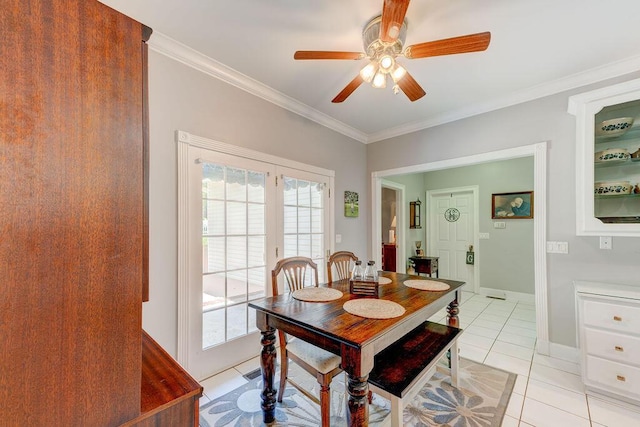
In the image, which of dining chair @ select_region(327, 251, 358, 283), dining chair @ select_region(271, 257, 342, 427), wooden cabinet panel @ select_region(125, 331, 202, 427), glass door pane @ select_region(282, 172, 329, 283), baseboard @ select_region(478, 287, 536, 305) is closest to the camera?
wooden cabinet panel @ select_region(125, 331, 202, 427)

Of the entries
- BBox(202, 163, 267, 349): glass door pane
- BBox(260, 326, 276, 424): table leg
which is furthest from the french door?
BBox(260, 326, 276, 424): table leg

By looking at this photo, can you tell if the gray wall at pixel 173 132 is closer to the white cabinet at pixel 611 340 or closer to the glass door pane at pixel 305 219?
the glass door pane at pixel 305 219

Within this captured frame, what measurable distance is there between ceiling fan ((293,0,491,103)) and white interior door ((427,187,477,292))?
12.3 ft

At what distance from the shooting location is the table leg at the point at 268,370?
1644 mm

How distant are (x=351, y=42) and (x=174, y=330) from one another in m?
2.54

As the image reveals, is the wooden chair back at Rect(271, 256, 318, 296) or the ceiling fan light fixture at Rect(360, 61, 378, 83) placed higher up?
the ceiling fan light fixture at Rect(360, 61, 378, 83)

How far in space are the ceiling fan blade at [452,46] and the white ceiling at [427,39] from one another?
0.98 feet

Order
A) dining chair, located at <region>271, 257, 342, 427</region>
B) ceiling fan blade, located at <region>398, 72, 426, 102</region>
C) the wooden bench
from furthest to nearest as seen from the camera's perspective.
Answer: ceiling fan blade, located at <region>398, 72, 426, 102</region>
dining chair, located at <region>271, 257, 342, 427</region>
the wooden bench

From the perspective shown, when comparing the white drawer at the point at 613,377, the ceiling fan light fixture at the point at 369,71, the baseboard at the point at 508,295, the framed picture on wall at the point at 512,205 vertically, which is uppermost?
the ceiling fan light fixture at the point at 369,71

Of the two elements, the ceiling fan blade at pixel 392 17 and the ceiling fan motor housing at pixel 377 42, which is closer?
the ceiling fan blade at pixel 392 17

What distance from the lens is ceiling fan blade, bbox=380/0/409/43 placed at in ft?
4.21

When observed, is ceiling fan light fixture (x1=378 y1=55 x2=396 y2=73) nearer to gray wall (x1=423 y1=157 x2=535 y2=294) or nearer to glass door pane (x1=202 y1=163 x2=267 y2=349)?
glass door pane (x1=202 y1=163 x2=267 y2=349)

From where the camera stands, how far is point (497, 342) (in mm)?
2885

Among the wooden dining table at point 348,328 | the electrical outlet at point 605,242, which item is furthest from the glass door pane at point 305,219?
the electrical outlet at point 605,242
